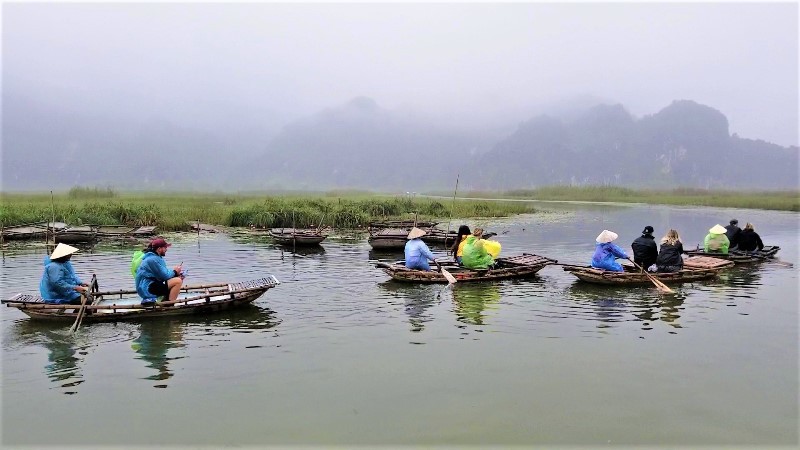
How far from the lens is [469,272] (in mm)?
13914

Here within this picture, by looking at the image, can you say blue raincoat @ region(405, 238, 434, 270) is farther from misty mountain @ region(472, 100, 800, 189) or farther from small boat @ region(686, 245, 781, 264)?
misty mountain @ region(472, 100, 800, 189)

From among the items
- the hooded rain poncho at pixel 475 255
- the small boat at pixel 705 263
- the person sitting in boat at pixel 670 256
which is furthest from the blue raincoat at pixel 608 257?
the hooded rain poncho at pixel 475 255

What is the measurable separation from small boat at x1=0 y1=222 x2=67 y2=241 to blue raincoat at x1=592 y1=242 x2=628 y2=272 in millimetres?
21253

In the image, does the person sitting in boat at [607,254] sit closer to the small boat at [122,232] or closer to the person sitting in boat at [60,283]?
the person sitting in boat at [60,283]

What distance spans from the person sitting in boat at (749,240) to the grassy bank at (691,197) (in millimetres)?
33429

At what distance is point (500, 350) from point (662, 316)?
4.19 meters

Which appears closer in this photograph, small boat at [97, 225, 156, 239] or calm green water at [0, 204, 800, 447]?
calm green water at [0, 204, 800, 447]

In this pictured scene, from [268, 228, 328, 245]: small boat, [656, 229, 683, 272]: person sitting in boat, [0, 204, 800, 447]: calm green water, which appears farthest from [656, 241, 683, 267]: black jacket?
[268, 228, 328, 245]: small boat

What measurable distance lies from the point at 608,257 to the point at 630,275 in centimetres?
74

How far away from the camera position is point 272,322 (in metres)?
10.4

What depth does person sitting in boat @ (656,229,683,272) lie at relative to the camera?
45.2 ft

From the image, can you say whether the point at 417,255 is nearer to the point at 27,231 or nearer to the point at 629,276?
the point at 629,276

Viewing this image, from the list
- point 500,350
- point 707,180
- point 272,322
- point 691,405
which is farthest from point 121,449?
point 707,180

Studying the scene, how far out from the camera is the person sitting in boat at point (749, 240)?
17.7 m
